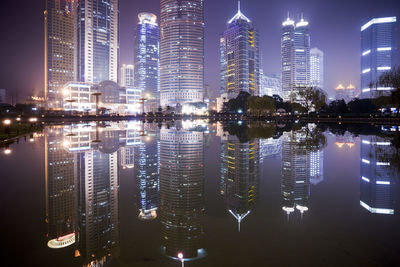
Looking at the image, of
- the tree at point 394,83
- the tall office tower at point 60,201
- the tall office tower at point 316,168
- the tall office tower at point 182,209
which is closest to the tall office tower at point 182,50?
the tree at point 394,83

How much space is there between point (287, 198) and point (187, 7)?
185 metres

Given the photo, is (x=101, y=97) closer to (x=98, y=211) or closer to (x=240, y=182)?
(x=240, y=182)

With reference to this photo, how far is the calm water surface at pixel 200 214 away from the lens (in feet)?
14.0

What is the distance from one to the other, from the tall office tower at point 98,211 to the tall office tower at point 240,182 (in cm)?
252

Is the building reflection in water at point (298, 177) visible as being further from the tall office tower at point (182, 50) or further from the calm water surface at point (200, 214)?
the tall office tower at point (182, 50)

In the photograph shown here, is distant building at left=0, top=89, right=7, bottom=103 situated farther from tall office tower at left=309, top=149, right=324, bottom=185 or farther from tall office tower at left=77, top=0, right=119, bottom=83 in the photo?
tall office tower at left=309, top=149, right=324, bottom=185

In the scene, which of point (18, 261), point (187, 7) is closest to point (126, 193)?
point (18, 261)

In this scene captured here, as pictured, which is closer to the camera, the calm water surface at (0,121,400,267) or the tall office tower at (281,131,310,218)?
the calm water surface at (0,121,400,267)

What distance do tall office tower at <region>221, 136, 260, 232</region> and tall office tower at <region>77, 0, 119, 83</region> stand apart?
14617 centimetres

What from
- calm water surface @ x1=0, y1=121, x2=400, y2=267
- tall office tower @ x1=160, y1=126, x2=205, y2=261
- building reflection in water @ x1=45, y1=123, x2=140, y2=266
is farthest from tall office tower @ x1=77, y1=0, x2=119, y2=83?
tall office tower @ x1=160, y1=126, x2=205, y2=261

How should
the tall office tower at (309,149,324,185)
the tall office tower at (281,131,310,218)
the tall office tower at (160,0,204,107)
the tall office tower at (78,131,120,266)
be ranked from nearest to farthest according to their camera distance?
1. the tall office tower at (78,131,120,266)
2. the tall office tower at (281,131,310,218)
3. the tall office tower at (309,149,324,185)
4. the tall office tower at (160,0,204,107)

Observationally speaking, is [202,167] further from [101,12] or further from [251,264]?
[101,12]

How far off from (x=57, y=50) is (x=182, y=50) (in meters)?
72.2

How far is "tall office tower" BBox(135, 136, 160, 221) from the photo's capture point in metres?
6.43
